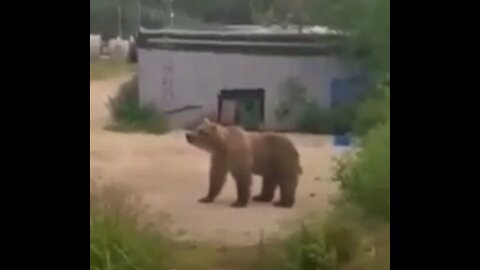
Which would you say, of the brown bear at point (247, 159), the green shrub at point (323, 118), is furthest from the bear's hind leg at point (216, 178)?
the green shrub at point (323, 118)

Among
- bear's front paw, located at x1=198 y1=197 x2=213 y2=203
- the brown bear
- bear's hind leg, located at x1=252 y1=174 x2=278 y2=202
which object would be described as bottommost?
bear's front paw, located at x1=198 y1=197 x2=213 y2=203

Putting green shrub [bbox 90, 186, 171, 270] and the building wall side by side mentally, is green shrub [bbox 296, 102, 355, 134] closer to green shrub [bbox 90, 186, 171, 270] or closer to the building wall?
the building wall

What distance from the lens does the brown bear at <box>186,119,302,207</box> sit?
124cm

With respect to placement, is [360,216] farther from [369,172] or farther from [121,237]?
[121,237]

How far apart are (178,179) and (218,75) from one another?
143 millimetres

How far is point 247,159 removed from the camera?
1251 millimetres

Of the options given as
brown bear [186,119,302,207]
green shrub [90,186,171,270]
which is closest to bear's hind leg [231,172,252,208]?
brown bear [186,119,302,207]

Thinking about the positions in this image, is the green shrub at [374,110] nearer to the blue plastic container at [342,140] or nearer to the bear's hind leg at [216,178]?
the blue plastic container at [342,140]

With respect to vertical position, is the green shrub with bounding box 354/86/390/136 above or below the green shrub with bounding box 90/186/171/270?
above

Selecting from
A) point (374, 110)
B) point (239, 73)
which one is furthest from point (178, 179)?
point (374, 110)

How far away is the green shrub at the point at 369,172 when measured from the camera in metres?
1.24
